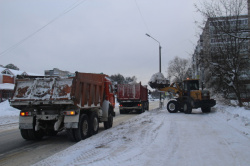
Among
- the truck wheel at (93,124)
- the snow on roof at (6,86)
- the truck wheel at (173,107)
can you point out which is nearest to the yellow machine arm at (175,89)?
the truck wheel at (173,107)

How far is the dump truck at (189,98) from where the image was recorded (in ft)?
60.9

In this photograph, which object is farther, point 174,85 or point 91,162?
point 174,85

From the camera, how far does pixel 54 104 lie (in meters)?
8.06

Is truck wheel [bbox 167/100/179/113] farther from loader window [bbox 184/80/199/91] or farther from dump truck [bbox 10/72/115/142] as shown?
dump truck [bbox 10/72/115/142]

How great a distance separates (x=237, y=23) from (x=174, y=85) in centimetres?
778

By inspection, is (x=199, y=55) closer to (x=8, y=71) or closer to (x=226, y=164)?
(x=226, y=164)

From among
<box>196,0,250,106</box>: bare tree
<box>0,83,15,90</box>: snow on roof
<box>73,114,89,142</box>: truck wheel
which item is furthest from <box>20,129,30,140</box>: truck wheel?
<box>0,83,15,90</box>: snow on roof

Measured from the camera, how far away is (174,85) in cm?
2195

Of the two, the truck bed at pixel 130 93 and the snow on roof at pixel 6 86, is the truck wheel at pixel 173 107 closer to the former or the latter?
the truck bed at pixel 130 93

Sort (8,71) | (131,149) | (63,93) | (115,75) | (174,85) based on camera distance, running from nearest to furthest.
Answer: (131,149) → (63,93) → (174,85) → (8,71) → (115,75)

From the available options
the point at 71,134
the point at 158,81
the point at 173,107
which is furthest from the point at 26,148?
the point at 158,81

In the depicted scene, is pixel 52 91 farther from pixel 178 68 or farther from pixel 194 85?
pixel 178 68

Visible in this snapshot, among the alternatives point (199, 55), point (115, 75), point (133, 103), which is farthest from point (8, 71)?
point (115, 75)

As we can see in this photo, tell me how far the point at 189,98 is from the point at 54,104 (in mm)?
13270
